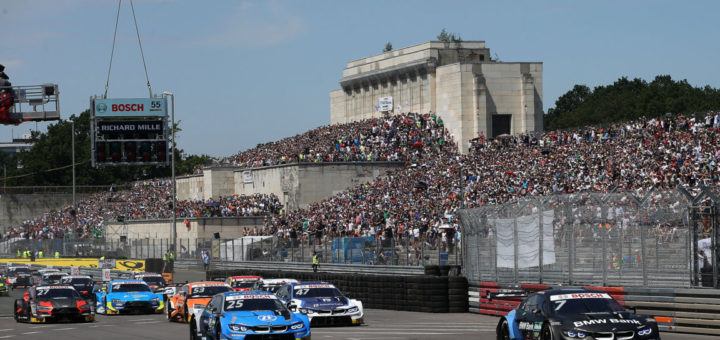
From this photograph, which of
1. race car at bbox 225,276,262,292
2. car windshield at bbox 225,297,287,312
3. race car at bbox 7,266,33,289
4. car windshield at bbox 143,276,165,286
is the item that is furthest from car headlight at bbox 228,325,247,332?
race car at bbox 7,266,33,289

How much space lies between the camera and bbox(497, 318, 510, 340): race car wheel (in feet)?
67.4

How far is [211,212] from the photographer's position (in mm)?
73312

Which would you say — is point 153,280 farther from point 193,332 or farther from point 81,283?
point 193,332

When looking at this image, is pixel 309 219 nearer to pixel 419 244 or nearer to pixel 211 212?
pixel 211 212

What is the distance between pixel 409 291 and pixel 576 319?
15.8m

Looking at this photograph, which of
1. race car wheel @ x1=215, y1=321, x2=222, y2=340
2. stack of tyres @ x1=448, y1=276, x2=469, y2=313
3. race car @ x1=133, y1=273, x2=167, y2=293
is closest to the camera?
race car wheel @ x1=215, y1=321, x2=222, y2=340

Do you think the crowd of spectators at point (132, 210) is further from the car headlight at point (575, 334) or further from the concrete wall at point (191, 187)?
the car headlight at point (575, 334)

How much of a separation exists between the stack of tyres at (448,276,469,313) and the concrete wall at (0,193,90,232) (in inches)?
3069

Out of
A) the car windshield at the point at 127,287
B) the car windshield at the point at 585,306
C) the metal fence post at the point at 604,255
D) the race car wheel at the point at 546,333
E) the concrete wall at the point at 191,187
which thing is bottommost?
the car windshield at the point at 127,287

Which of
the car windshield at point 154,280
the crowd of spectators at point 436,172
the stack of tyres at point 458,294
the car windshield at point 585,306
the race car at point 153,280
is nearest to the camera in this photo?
Result: the car windshield at point 585,306

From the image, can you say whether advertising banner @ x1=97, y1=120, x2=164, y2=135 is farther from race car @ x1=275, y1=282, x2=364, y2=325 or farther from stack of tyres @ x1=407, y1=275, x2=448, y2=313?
race car @ x1=275, y1=282, x2=364, y2=325

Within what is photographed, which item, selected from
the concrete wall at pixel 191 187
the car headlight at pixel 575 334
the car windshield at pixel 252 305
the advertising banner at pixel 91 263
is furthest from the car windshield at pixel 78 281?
the concrete wall at pixel 191 187

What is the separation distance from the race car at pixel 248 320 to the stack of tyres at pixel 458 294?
10624mm

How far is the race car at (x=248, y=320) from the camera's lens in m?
21.3
